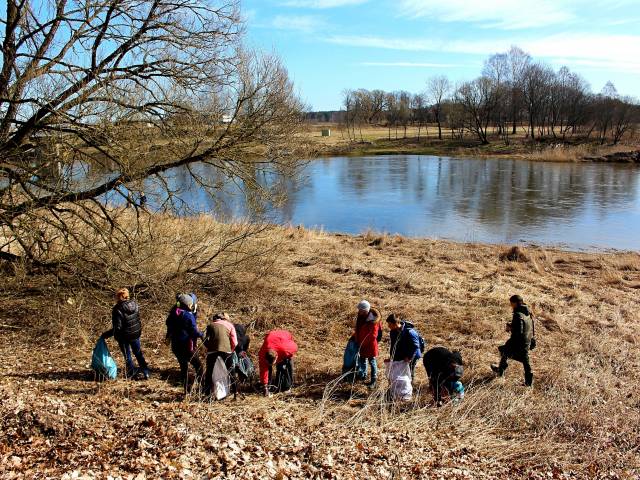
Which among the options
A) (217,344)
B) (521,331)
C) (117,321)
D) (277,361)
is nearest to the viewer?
(217,344)

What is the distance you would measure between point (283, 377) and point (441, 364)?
207 cm

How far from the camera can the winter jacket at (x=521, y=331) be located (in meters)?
7.40

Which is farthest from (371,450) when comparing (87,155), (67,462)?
(87,155)

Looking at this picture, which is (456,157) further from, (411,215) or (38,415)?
(38,415)

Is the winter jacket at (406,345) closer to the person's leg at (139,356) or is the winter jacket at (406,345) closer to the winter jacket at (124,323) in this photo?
the person's leg at (139,356)

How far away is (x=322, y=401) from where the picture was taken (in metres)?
6.48

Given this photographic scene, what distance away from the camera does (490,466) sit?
5562 mm

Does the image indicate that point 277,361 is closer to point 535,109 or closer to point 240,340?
point 240,340

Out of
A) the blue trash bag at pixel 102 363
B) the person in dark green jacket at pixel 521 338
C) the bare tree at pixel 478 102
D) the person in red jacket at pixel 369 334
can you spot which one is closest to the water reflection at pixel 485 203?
the person in red jacket at pixel 369 334

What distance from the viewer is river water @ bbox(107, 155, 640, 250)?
21391 mm

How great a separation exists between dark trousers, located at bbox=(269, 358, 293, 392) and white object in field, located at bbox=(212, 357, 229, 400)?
656mm

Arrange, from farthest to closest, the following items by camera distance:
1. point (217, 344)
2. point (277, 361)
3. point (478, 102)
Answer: point (478, 102) < point (277, 361) < point (217, 344)

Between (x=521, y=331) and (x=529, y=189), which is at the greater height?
(x=529, y=189)

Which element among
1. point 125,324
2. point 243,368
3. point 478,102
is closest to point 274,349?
point 243,368
